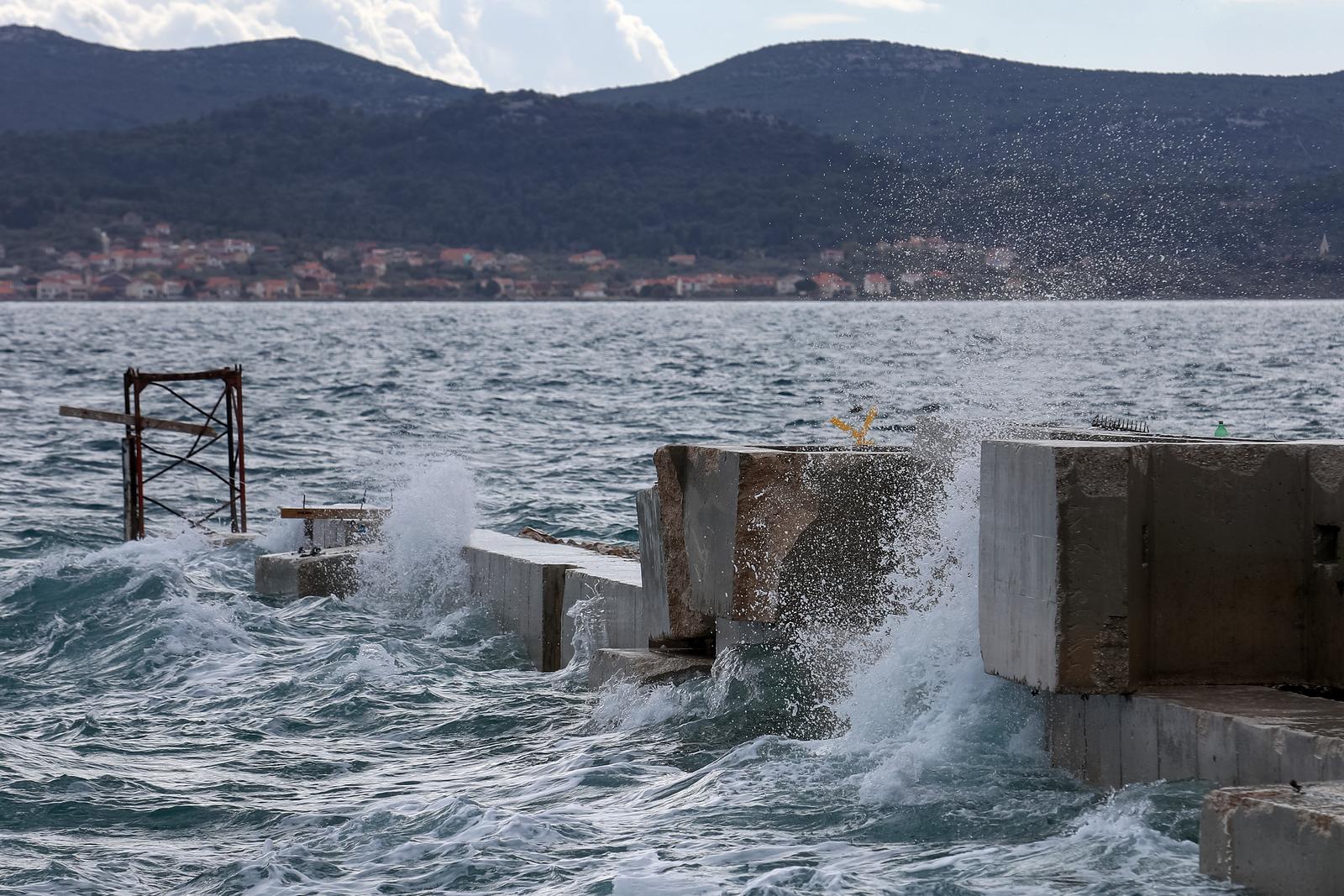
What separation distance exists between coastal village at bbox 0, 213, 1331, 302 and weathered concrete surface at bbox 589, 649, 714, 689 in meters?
141

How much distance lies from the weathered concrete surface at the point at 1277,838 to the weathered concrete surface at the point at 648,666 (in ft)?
14.1

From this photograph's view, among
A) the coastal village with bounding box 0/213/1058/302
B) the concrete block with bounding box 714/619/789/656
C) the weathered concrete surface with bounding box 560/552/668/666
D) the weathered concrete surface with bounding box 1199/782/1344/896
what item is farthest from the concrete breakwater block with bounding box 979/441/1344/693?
the coastal village with bounding box 0/213/1058/302

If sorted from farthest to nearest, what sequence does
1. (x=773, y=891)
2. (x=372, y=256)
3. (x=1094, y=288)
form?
(x=372, y=256)
(x=1094, y=288)
(x=773, y=891)

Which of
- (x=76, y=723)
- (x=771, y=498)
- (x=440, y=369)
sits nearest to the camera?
(x=771, y=498)

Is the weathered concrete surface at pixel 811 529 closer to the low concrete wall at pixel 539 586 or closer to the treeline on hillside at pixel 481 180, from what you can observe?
Result: the low concrete wall at pixel 539 586

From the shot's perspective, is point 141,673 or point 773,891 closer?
point 773,891

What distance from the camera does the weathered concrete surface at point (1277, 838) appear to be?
5234mm

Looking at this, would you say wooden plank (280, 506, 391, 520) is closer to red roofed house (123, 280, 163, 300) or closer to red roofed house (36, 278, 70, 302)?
red roofed house (123, 280, 163, 300)

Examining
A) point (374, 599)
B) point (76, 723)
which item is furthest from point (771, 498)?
point (374, 599)

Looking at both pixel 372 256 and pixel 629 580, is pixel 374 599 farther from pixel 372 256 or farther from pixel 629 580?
pixel 372 256

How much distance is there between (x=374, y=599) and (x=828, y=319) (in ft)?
357

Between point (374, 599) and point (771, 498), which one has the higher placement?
point (771, 498)

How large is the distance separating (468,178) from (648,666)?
176 meters

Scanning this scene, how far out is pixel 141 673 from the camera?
12391 mm
